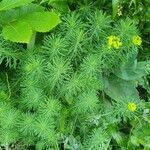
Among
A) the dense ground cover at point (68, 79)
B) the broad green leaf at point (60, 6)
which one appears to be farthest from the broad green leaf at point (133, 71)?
the broad green leaf at point (60, 6)

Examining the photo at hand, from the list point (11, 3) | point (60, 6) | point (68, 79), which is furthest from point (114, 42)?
point (11, 3)

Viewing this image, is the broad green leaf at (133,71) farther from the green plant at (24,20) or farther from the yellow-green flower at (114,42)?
the green plant at (24,20)

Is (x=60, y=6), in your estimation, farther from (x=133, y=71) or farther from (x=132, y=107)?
(x=132, y=107)

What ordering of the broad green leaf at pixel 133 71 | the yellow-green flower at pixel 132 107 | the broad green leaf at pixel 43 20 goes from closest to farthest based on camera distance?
the yellow-green flower at pixel 132 107 → the broad green leaf at pixel 43 20 → the broad green leaf at pixel 133 71

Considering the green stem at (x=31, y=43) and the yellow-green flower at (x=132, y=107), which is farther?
the green stem at (x=31, y=43)

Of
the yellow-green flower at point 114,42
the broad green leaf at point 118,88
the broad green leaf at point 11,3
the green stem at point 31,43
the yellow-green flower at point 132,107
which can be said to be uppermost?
the broad green leaf at point 11,3

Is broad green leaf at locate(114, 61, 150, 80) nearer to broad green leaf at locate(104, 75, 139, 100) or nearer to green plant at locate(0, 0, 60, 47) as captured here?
broad green leaf at locate(104, 75, 139, 100)

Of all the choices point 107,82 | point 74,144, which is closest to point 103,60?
→ point 107,82

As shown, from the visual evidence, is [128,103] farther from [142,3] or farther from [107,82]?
[142,3]

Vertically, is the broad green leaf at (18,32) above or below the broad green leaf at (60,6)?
below
